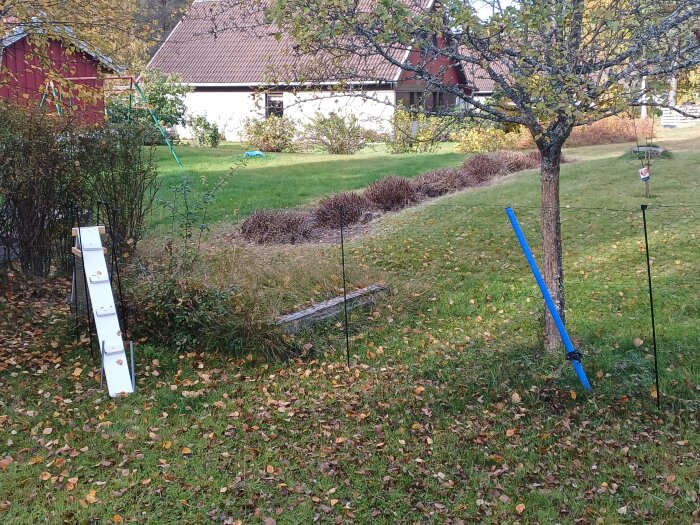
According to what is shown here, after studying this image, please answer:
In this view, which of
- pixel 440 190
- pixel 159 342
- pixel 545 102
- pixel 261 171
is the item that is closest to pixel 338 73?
pixel 545 102

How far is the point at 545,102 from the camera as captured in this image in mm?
4637

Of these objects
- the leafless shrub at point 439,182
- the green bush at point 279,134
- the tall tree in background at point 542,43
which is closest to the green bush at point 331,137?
the green bush at point 279,134

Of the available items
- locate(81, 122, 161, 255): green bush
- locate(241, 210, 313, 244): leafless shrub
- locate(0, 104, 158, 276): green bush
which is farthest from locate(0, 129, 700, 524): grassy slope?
locate(241, 210, 313, 244): leafless shrub

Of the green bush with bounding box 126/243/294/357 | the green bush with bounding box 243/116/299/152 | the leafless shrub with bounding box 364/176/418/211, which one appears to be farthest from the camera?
the green bush with bounding box 243/116/299/152

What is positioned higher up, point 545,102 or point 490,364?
point 545,102

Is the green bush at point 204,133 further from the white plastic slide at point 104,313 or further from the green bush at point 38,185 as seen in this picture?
the white plastic slide at point 104,313

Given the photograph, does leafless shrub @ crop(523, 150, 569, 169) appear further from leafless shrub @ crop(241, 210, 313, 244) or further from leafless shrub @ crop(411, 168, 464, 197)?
leafless shrub @ crop(241, 210, 313, 244)

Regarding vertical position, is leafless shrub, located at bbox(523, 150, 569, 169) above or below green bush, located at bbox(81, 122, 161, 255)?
below

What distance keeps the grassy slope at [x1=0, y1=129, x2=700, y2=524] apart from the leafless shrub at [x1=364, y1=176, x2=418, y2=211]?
443 centimetres

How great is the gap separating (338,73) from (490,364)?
2677 millimetres

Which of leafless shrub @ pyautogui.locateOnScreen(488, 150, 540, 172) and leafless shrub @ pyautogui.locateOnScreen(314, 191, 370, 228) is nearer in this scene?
leafless shrub @ pyautogui.locateOnScreen(314, 191, 370, 228)

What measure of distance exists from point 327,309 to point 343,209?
4753 mm

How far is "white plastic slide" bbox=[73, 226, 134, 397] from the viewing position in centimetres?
551

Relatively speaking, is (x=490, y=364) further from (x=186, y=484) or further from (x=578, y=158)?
(x=578, y=158)
